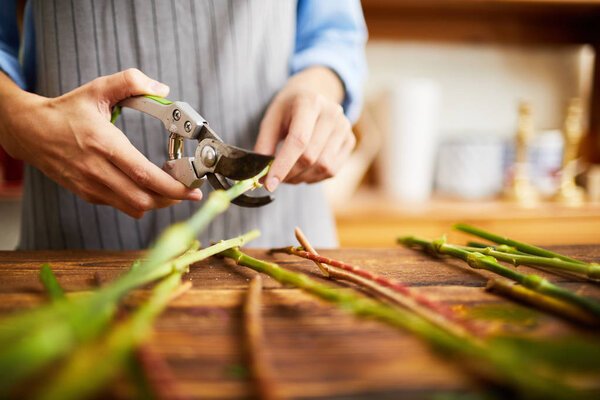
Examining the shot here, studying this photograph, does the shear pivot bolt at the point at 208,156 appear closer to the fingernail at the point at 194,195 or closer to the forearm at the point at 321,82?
the fingernail at the point at 194,195

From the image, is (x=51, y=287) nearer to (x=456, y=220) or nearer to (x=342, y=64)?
(x=342, y=64)

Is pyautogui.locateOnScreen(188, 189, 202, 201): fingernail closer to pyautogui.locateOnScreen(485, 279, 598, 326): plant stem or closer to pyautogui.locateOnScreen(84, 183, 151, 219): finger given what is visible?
pyautogui.locateOnScreen(84, 183, 151, 219): finger

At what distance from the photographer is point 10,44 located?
688 mm

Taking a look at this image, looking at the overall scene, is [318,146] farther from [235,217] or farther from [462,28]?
[462,28]

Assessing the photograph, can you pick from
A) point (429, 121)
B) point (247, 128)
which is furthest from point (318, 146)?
point (429, 121)

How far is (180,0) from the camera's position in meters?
0.63

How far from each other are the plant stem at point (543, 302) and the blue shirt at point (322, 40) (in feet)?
1.52

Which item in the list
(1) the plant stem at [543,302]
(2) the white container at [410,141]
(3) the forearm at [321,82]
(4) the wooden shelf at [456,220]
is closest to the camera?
(1) the plant stem at [543,302]

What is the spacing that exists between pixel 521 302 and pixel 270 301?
20 cm

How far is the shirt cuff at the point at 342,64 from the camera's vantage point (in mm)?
702

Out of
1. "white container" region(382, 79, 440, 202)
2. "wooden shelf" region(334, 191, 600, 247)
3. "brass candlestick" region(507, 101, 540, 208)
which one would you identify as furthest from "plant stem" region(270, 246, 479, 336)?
"brass candlestick" region(507, 101, 540, 208)

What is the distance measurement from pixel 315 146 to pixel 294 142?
0.05 meters

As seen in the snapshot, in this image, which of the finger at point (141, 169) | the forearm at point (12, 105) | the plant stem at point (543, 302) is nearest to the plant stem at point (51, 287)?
the finger at point (141, 169)

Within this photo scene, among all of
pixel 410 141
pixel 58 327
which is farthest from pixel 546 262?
pixel 410 141
